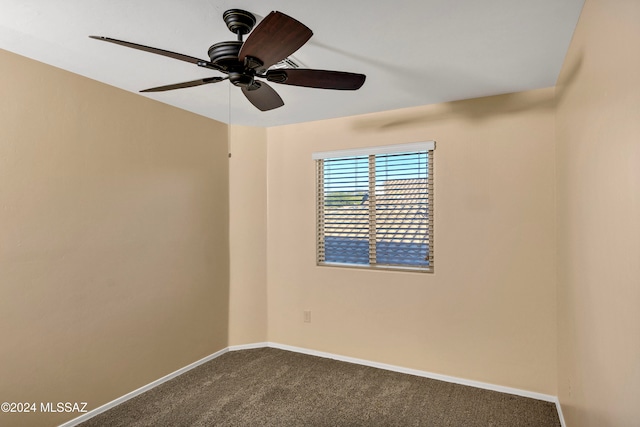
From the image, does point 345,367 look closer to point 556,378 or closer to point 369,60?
point 556,378

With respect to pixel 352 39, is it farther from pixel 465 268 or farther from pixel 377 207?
pixel 465 268

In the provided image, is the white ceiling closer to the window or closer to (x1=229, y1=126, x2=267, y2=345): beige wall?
the window

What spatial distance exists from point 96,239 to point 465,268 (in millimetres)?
2805

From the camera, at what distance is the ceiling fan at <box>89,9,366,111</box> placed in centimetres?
135

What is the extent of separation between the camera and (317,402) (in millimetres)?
2703

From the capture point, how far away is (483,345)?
2902 mm

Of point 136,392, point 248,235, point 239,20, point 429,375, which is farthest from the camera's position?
point 248,235

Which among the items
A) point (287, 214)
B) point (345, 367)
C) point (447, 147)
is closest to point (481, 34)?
point (447, 147)

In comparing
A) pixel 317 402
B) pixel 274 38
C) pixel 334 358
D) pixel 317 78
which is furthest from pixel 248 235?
pixel 274 38

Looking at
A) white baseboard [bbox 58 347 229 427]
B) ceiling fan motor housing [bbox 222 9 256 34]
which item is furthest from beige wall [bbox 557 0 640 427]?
white baseboard [bbox 58 347 229 427]

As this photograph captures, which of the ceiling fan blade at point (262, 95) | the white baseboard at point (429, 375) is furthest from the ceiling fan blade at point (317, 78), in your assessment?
the white baseboard at point (429, 375)

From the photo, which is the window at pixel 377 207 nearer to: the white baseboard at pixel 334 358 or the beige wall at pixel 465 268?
the beige wall at pixel 465 268

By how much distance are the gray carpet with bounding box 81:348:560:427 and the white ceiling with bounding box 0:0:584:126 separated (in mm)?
2331

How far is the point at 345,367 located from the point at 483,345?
120 cm
